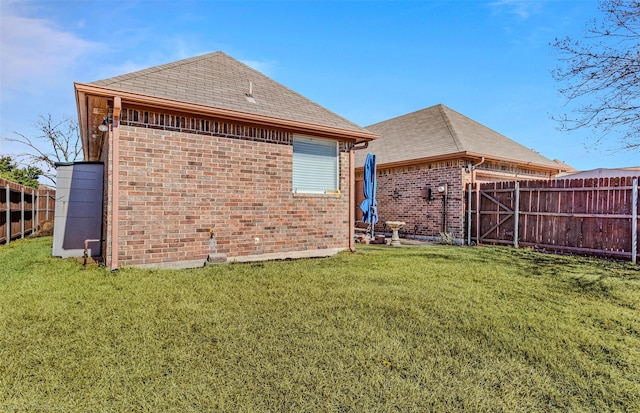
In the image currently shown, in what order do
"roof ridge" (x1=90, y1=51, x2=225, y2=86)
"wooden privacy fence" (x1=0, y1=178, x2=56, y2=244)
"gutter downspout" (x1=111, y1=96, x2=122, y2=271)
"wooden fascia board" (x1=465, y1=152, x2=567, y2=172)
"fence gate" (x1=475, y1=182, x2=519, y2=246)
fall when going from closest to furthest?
"gutter downspout" (x1=111, y1=96, x2=122, y2=271), "roof ridge" (x1=90, y1=51, x2=225, y2=86), "fence gate" (x1=475, y1=182, x2=519, y2=246), "wooden privacy fence" (x1=0, y1=178, x2=56, y2=244), "wooden fascia board" (x1=465, y1=152, x2=567, y2=172)

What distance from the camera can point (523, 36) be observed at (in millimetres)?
9500

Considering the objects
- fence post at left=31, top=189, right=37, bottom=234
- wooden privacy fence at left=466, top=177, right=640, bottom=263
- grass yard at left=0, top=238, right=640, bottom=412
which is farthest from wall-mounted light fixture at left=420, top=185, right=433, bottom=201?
fence post at left=31, top=189, right=37, bottom=234

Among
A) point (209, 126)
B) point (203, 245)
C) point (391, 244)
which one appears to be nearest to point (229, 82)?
point (209, 126)

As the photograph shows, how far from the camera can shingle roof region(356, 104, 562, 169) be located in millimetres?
12336

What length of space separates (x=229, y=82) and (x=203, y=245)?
4318 mm

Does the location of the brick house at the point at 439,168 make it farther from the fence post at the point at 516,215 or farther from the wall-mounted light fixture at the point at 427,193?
the fence post at the point at 516,215

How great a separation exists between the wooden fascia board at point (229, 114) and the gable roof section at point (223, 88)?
0.38 ft

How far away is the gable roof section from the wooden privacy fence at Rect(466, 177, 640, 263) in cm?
487

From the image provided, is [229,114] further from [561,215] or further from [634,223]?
[634,223]

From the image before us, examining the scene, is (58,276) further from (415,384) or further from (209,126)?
(415,384)

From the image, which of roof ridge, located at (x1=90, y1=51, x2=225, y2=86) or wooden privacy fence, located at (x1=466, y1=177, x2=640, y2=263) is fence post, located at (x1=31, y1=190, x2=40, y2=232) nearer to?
roof ridge, located at (x1=90, y1=51, x2=225, y2=86)

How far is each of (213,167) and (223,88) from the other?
7.45ft

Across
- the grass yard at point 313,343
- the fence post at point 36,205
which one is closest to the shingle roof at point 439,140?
the grass yard at point 313,343

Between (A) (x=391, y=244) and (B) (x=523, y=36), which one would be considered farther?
(A) (x=391, y=244)
